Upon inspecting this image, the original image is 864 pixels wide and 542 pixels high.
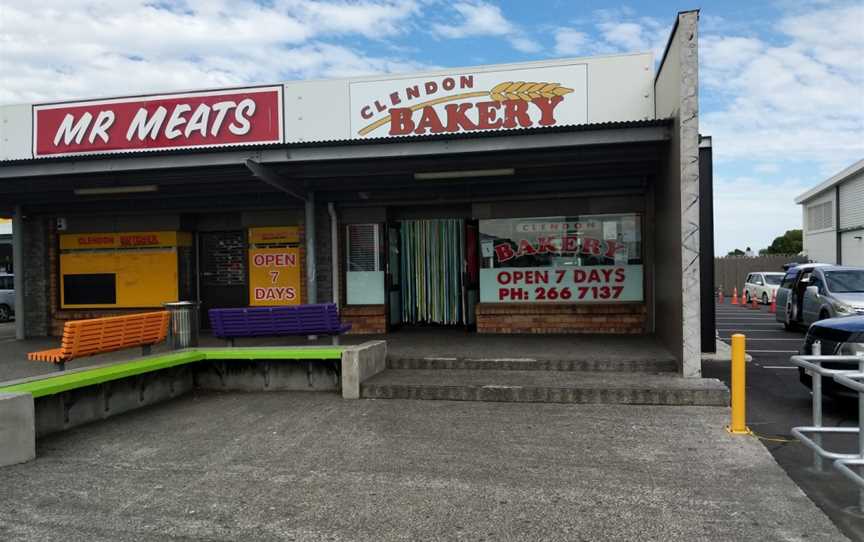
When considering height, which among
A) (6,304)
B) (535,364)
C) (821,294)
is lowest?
(535,364)

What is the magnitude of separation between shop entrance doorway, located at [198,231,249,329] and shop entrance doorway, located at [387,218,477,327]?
10.6 feet

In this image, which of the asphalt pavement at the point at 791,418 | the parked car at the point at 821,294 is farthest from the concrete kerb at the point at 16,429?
the parked car at the point at 821,294

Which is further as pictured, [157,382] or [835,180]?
[835,180]

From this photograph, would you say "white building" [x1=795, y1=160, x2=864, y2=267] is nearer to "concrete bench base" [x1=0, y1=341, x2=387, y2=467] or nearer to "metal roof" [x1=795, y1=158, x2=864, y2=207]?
"metal roof" [x1=795, y1=158, x2=864, y2=207]

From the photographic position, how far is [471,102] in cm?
1134

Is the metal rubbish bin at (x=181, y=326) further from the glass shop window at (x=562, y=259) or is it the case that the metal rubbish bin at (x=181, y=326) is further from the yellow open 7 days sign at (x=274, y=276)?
the glass shop window at (x=562, y=259)

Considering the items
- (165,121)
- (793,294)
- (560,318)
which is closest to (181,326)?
(165,121)

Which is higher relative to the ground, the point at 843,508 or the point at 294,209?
the point at 294,209

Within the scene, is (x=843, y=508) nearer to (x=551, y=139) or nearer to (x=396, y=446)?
(x=396, y=446)

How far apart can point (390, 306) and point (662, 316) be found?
17.5 feet

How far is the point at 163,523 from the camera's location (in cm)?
421

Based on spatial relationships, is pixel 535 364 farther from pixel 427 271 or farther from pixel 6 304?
pixel 6 304

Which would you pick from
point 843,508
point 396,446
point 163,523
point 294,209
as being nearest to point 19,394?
point 163,523

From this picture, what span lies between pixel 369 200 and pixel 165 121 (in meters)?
4.27
